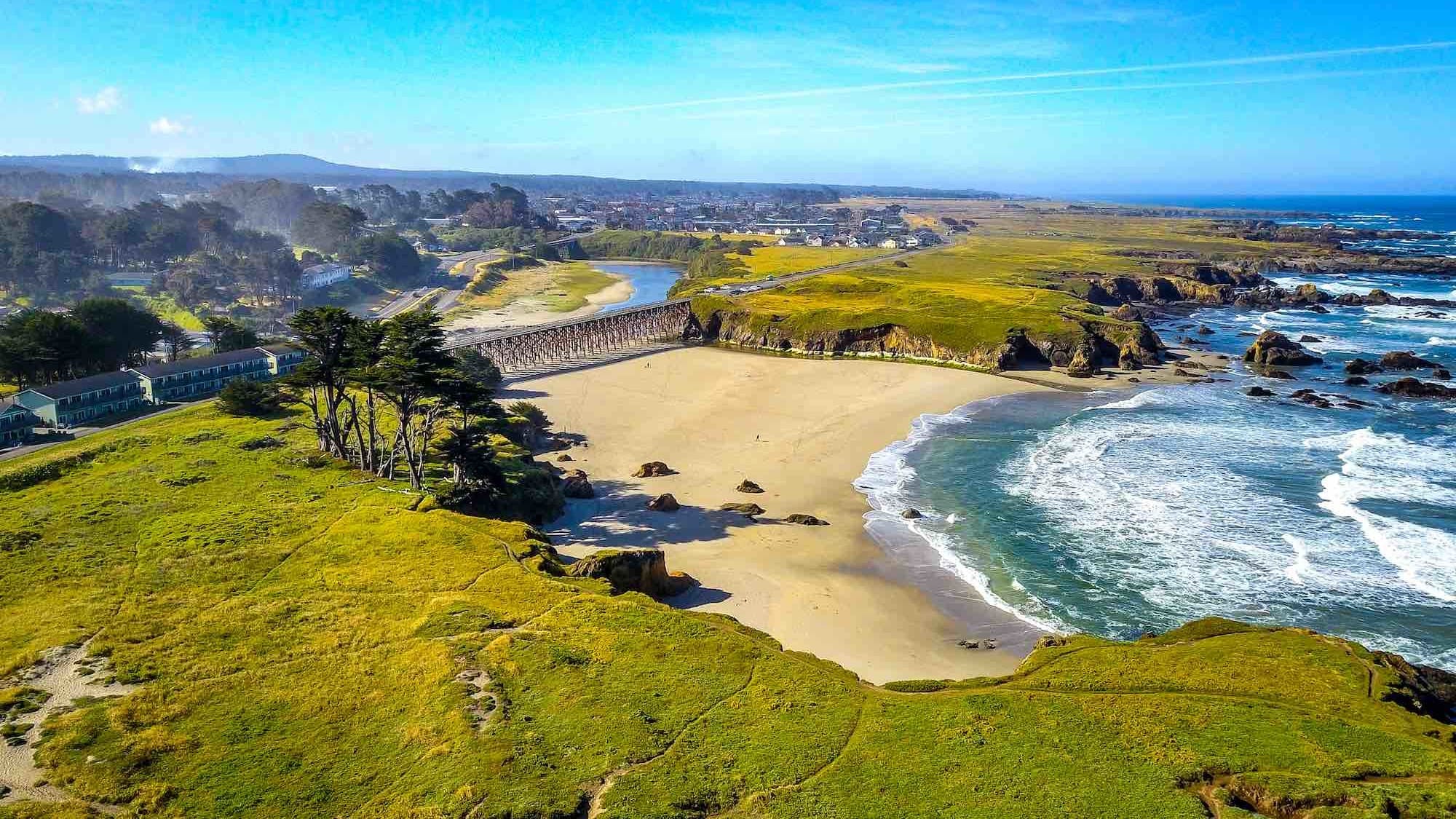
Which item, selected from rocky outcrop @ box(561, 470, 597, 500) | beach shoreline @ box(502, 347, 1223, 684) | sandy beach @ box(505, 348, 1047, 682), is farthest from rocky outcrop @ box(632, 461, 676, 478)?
rocky outcrop @ box(561, 470, 597, 500)

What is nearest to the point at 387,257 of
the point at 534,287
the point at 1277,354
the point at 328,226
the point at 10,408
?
the point at 534,287

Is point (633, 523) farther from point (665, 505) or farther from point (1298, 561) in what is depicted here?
point (1298, 561)

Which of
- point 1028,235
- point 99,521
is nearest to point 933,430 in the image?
point 99,521

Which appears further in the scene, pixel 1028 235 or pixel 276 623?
pixel 1028 235

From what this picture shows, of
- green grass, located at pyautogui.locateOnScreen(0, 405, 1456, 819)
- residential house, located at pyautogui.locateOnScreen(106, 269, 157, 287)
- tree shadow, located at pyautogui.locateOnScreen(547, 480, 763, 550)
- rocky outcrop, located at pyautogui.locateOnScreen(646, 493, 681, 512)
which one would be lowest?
tree shadow, located at pyautogui.locateOnScreen(547, 480, 763, 550)

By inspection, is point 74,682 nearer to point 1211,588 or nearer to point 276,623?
point 276,623

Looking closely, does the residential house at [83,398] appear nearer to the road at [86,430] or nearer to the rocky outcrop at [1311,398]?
the road at [86,430]

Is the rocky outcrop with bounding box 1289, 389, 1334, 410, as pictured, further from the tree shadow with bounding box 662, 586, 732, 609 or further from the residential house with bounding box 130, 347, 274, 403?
the residential house with bounding box 130, 347, 274, 403
